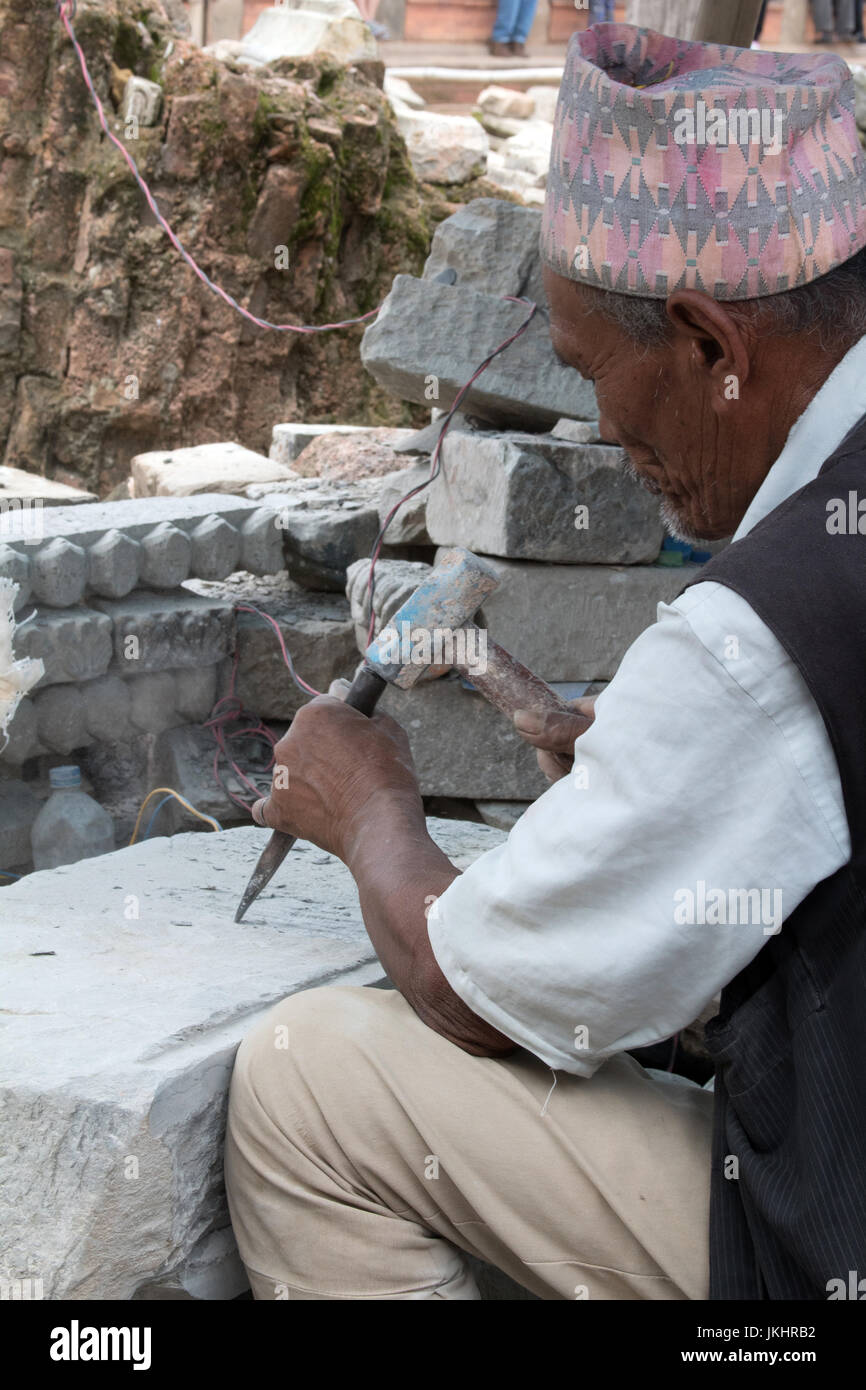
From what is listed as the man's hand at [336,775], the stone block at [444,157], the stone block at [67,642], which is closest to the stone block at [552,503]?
the stone block at [67,642]

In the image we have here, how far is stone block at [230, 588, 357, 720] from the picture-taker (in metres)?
4.23

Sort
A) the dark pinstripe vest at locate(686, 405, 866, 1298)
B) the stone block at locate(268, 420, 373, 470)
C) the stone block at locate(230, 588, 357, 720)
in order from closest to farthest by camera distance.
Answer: the dark pinstripe vest at locate(686, 405, 866, 1298) → the stone block at locate(230, 588, 357, 720) → the stone block at locate(268, 420, 373, 470)

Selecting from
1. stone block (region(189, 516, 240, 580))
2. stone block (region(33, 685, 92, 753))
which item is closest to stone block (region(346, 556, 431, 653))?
stone block (region(189, 516, 240, 580))

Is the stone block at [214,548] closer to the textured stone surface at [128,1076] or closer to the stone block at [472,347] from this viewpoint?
the stone block at [472,347]

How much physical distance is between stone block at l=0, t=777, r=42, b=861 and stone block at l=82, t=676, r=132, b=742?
26 centimetres

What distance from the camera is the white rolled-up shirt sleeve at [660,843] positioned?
1.30 metres

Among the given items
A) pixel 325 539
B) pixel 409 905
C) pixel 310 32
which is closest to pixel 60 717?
pixel 325 539

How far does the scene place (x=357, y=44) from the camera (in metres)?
12.2

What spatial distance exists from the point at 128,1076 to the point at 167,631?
2.28 m

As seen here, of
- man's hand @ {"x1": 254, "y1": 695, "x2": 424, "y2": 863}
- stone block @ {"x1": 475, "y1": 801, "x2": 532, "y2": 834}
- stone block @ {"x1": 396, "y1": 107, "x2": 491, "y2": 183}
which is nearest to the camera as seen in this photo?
A: man's hand @ {"x1": 254, "y1": 695, "x2": 424, "y2": 863}

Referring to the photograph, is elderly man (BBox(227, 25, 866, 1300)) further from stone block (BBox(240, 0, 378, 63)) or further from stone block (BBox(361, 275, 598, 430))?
stone block (BBox(240, 0, 378, 63))

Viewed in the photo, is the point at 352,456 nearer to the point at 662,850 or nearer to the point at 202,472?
the point at 202,472

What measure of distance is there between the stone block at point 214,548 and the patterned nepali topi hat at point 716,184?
7.79ft

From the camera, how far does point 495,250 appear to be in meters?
4.02
